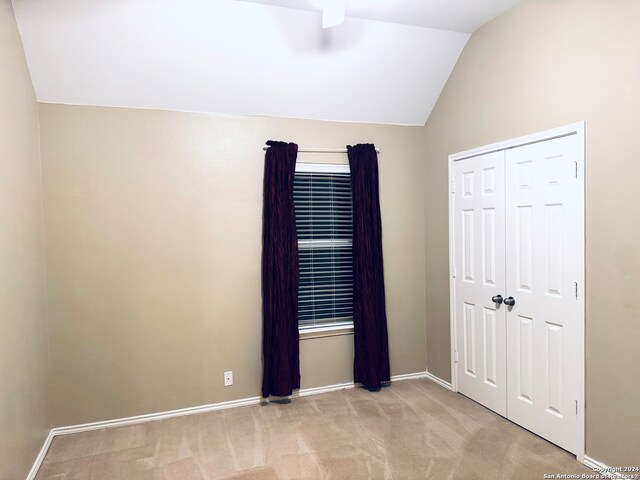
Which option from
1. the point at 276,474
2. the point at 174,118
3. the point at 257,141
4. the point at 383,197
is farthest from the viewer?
the point at 383,197

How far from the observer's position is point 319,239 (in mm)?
3854

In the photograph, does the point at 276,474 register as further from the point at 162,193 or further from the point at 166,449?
the point at 162,193

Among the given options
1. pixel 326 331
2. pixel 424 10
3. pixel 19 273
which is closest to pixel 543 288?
pixel 326 331

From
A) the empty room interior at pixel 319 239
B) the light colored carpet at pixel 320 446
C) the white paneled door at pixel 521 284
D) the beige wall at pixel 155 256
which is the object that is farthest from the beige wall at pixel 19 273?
the white paneled door at pixel 521 284

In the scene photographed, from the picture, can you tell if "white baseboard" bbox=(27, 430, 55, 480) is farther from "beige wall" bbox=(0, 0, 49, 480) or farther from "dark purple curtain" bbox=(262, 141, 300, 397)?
"dark purple curtain" bbox=(262, 141, 300, 397)

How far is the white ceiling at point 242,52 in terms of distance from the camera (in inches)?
109

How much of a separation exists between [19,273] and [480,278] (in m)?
3.21

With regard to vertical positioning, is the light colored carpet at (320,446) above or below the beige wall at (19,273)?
below

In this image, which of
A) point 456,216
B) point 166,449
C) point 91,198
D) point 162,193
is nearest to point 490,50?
point 456,216

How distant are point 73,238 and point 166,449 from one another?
166cm

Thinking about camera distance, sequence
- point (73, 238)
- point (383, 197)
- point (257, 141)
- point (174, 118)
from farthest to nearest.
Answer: point (383, 197)
point (257, 141)
point (174, 118)
point (73, 238)

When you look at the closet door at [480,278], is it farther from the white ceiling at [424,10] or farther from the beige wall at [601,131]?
the white ceiling at [424,10]

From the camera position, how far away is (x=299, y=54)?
322cm

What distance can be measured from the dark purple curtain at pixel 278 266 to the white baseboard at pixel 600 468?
2.11m
